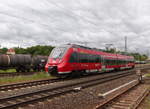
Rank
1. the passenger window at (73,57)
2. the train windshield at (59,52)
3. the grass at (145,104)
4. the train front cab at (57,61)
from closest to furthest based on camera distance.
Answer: the grass at (145,104) < the train front cab at (57,61) < the train windshield at (59,52) < the passenger window at (73,57)

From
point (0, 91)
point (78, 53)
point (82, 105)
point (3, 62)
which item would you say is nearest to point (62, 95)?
point (82, 105)

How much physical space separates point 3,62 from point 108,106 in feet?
68.0

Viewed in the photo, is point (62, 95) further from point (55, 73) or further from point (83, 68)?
point (83, 68)

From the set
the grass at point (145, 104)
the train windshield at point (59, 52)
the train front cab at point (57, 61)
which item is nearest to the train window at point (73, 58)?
the train front cab at point (57, 61)

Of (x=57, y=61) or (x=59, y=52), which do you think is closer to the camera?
(x=57, y=61)

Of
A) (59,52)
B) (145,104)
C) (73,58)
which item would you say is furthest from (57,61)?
(145,104)

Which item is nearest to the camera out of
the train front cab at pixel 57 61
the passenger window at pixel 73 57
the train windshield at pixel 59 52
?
the train front cab at pixel 57 61

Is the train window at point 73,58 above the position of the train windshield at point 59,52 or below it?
below

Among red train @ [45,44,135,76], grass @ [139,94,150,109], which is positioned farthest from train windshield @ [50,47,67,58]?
grass @ [139,94,150,109]

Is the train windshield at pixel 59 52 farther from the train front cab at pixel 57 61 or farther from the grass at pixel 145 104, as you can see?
the grass at pixel 145 104

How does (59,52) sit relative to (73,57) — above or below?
above

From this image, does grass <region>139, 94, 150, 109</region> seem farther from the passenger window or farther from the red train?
the passenger window

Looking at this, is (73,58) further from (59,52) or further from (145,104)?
(145,104)

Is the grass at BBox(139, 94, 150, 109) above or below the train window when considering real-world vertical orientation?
below
